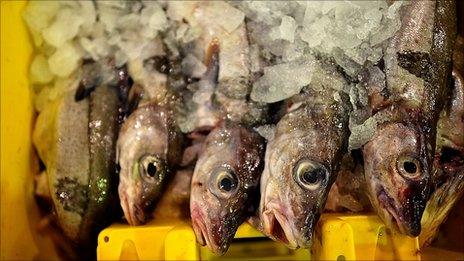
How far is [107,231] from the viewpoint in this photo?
234 centimetres

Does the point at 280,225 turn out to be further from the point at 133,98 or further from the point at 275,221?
the point at 133,98

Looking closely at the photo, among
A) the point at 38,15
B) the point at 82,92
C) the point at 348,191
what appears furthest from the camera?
the point at 38,15

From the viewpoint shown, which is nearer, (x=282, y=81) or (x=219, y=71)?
(x=282, y=81)

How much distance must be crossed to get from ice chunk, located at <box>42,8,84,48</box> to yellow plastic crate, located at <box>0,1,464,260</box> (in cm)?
15

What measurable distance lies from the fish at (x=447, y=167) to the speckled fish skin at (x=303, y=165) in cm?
46

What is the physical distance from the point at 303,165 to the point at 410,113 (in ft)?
1.65

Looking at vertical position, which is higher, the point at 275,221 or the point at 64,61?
the point at 64,61

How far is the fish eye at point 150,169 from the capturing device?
7.80 feet

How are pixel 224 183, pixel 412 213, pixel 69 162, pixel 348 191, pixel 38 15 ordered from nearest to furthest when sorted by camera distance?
1. pixel 412 213
2. pixel 224 183
3. pixel 348 191
4. pixel 69 162
5. pixel 38 15

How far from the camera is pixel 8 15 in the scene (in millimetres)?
2711

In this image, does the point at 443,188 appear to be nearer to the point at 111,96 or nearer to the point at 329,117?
the point at 329,117

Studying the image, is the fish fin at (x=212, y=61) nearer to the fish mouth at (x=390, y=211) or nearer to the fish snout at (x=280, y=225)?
the fish snout at (x=280, y=225)

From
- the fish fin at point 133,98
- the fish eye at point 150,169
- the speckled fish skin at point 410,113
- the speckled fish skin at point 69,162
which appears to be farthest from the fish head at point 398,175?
the speckled fish skin at point 69,162

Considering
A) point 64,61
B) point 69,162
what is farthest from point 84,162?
point 64,61
